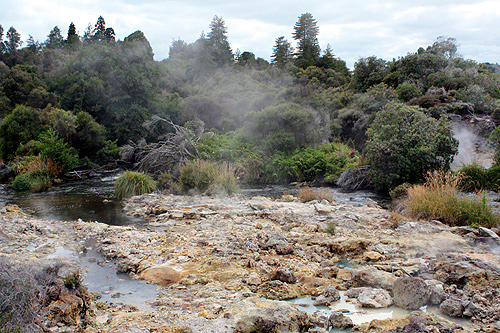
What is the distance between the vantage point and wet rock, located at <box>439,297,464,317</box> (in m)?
4.12

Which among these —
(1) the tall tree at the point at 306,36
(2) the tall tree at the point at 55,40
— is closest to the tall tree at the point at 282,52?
(1) the tall tree at the point at 306,36

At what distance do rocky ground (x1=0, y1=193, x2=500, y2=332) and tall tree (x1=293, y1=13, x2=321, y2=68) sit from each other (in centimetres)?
3802

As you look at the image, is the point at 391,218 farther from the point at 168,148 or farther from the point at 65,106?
the point at 65,106

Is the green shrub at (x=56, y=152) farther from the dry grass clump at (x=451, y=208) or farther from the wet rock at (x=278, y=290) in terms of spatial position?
the wet rock at (x=278, y=290)

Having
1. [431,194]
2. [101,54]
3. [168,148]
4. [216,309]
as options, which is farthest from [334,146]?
[216,309]

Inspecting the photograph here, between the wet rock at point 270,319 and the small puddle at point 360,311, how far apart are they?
0.35 m

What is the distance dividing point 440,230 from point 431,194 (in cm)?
164

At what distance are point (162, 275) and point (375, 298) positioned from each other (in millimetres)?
3003

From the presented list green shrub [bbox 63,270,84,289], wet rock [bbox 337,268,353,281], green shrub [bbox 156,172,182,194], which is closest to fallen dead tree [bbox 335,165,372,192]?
green shrub [bbox 156,172,182,194]

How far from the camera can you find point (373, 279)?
5102 mm

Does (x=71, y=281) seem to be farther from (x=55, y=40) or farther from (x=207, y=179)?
(x=55, y=40)

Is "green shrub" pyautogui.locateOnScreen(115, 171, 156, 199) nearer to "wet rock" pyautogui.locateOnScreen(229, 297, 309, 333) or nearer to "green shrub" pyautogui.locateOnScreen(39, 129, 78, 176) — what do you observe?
"green shrub" pyautogui.locateOnScreen(39, 129, 78, 176)

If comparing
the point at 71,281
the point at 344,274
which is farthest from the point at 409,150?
the point at 71,281

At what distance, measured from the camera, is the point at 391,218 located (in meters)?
9.01
